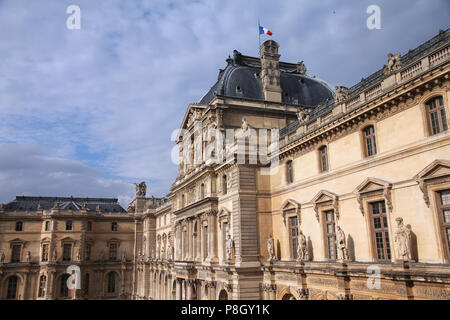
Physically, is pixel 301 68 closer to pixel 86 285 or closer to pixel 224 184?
pixel 224 184

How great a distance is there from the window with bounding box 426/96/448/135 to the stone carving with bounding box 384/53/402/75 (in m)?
2.73

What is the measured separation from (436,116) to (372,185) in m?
4.91

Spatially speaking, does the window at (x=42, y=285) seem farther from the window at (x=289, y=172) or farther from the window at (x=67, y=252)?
the window at (x=289, y=172)

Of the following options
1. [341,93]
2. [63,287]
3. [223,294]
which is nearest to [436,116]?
[341,93]

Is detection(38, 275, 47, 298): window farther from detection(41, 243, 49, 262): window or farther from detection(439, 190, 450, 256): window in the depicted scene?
detection(439, 190, 450, 256): window

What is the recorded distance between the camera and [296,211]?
2678 centimetres

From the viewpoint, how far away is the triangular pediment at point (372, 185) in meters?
19.4

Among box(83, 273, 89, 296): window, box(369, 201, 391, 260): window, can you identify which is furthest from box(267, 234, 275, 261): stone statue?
box(83, 273, 89, 296): window

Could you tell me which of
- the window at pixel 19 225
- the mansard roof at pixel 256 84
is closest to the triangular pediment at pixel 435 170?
the mansard roof at pixel 256 84

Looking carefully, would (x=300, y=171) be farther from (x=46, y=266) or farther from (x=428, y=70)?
(x=46, y=266)

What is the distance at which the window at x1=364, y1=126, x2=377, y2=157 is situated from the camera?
2073 centimetres

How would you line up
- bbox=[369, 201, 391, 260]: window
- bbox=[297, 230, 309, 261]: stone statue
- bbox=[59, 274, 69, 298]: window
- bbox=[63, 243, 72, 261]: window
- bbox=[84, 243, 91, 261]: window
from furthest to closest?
bbox=[84, 243, 91, 261]: window → bbox=[63, 243, 72, 261]: window → bbox=[59, 274, 69, 298]: window → bbox=[297, 230, 309, 261]: stone statue → bbox=[369, 201, 391, 260]: window

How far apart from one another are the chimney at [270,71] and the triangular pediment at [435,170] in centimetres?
2405
